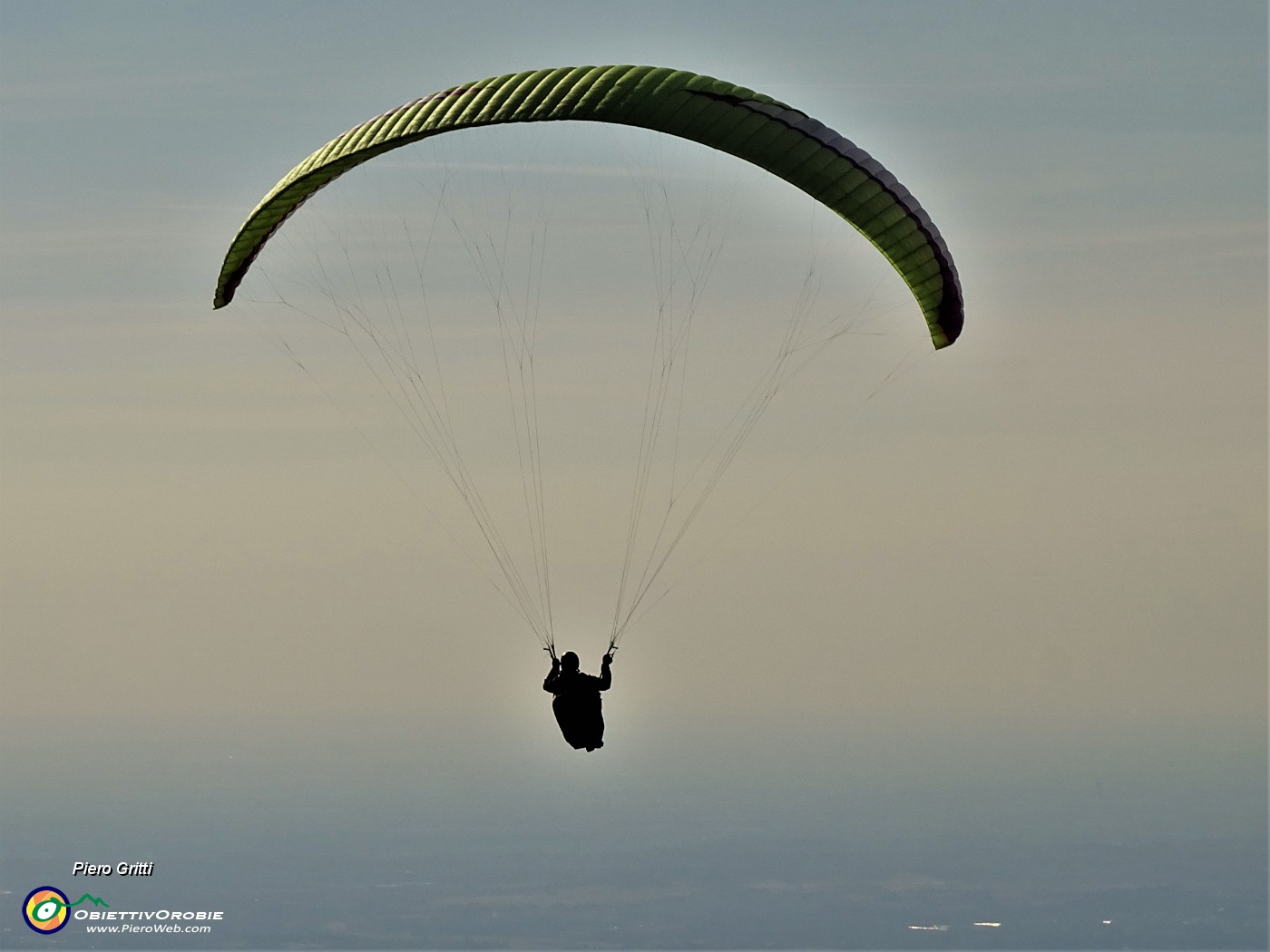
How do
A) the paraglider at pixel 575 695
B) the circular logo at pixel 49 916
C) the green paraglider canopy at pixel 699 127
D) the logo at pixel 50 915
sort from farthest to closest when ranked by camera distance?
the logo at pixel 50 915 < the circular logo at pixel 49 916 < the paraglider at pixel 575 695 < the green paraglider canopy at pixel 699 127

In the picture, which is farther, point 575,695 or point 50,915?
point 50,915

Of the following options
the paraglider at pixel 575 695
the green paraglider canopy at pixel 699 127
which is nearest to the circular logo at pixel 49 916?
the paraglider at pixel 575 695

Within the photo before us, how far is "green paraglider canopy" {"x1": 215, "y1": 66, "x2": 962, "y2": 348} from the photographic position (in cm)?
2722

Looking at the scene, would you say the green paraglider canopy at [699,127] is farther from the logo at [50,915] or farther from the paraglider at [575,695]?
the logo at [50,915]

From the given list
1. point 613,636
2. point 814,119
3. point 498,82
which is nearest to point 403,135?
point 498,82

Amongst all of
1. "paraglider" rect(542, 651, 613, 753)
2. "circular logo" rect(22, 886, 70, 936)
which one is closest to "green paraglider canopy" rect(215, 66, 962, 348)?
"paraglider" rect(542, 651, 613, 753)

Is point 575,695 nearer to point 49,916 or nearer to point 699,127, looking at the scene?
point 699,127

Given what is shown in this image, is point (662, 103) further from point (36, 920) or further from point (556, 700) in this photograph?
point (36, 920)

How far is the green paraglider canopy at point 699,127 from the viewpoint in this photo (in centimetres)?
2722

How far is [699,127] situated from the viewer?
89.5 feet

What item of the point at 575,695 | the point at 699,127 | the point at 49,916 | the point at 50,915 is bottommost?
the point at 575,695

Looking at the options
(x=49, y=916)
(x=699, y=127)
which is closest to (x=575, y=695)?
(x=699, y=127)

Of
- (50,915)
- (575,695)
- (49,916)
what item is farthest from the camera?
(50,915)

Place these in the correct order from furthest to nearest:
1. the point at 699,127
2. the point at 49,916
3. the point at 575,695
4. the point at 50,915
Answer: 1. the point at 50,915
2. the point at 49,916
3. the point at 575,695
4. the point at 699,127
